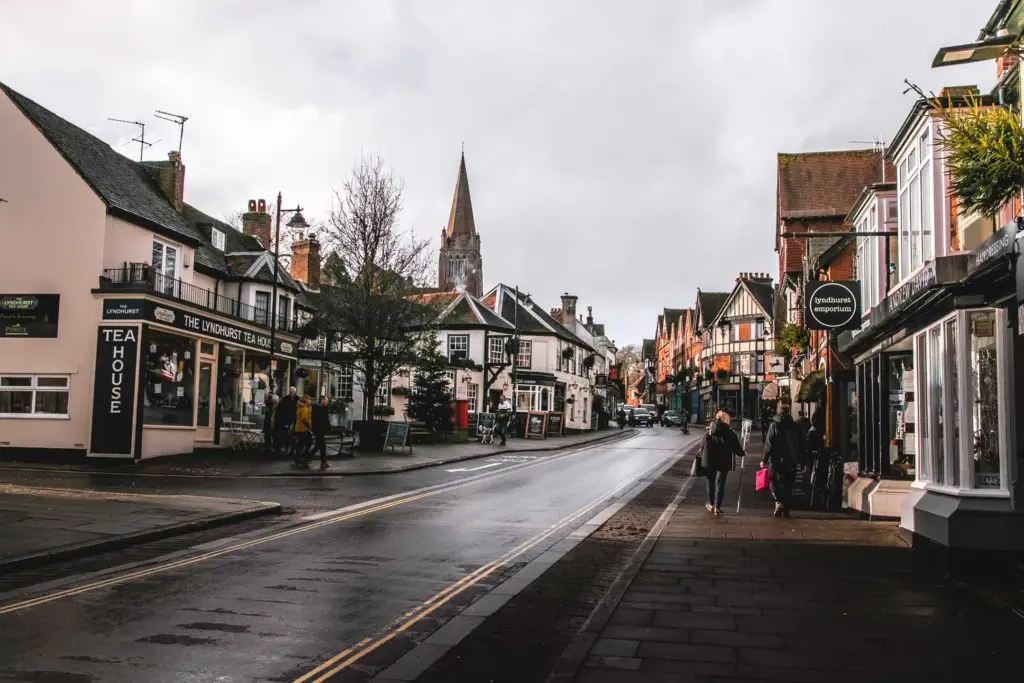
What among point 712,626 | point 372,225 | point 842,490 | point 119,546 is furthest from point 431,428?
point 712,626

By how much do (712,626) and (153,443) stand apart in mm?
21752

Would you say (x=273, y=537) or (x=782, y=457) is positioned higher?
(x=782, y=457)

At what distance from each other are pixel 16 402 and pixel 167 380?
4.09 metres

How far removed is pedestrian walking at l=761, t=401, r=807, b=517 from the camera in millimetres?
14781

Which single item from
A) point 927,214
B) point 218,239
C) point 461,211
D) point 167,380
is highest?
point 461,211

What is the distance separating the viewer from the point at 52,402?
24.8 meters

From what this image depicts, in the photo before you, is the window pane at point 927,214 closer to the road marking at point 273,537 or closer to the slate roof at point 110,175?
the road marking at point 273,537

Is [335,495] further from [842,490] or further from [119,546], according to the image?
[842,490]

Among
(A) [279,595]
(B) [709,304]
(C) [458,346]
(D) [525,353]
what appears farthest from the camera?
(B) [709,304]

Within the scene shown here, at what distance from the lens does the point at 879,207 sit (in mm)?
15883

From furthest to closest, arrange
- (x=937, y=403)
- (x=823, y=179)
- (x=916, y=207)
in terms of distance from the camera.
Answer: (x=823, y=179) < (x=916, y=207) < (x=937, y=403)

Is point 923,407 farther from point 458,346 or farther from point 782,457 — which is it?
point 458,346

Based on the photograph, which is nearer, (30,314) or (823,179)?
(30,314)

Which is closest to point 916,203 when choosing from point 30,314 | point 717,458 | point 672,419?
point 717,458
